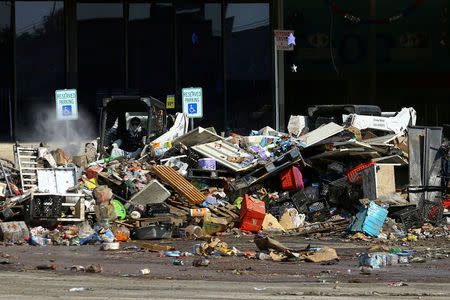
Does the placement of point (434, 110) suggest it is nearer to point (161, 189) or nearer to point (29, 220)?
point (161, 189)

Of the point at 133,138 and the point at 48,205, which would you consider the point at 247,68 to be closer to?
the point at 133,138

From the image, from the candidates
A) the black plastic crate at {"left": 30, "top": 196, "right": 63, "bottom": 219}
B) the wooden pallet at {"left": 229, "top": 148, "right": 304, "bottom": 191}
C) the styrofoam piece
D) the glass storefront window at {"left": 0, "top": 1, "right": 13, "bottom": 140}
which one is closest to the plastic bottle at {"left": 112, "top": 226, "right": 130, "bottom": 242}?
the black plastic crate at {"left": 30, "top": 196, "right": 63, "bottom": 219}

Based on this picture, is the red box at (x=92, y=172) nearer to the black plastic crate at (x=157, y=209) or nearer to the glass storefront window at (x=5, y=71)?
the black plastic crate at (x=157, y=209)

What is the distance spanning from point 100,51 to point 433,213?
11.6 metres

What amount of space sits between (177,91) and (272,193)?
7.75 m

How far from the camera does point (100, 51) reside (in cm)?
2452

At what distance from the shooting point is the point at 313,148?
18172 mm

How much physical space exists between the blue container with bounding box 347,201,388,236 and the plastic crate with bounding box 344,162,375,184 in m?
1.40

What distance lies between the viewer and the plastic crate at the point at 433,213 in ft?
54.4

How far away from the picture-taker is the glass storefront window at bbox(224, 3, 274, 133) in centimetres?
2473

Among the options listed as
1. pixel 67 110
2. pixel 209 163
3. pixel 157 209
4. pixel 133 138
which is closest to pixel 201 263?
pixel 157 209

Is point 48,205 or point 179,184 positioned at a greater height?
point 179,184

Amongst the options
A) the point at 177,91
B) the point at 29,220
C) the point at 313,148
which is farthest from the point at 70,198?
the point at 177,91

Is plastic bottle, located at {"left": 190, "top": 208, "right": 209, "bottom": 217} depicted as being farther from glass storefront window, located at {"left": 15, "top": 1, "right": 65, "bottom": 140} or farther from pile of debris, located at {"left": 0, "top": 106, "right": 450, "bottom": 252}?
glass storefront window, located at {"left": 15, "top": 1, "right": 65, "bottom": 140}
